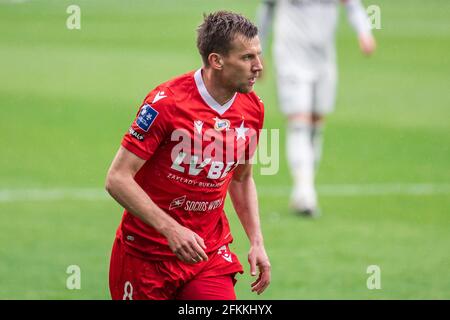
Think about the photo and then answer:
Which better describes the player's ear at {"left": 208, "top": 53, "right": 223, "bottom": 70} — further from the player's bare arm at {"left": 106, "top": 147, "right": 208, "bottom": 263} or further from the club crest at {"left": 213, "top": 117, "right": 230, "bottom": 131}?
the player's bare arm at {"left": 106, "top": 147, "right": 208, "bottom": 263}

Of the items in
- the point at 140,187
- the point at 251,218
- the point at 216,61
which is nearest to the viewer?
the point at 140,187

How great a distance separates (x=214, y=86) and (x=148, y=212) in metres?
0.91

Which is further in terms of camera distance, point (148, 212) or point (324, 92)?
point (324, 92)

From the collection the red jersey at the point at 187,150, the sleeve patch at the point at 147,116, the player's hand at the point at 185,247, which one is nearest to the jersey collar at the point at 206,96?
the red jersey at the point at 187,150

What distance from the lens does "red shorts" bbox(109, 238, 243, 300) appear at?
6359 millimetres

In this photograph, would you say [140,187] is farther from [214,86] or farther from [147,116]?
[214,86]

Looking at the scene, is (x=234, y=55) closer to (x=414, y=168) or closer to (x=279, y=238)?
(x=279, y=238)

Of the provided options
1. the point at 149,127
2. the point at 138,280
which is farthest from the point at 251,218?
the point at 149,127

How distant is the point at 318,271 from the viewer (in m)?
10.2

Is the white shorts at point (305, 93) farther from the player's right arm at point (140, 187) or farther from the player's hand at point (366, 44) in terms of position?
the player's right arm at point (140, 187)

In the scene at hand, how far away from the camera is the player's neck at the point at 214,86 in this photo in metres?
6.31

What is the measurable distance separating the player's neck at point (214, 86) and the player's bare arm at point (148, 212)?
677 mm

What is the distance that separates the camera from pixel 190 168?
630 centimetres
